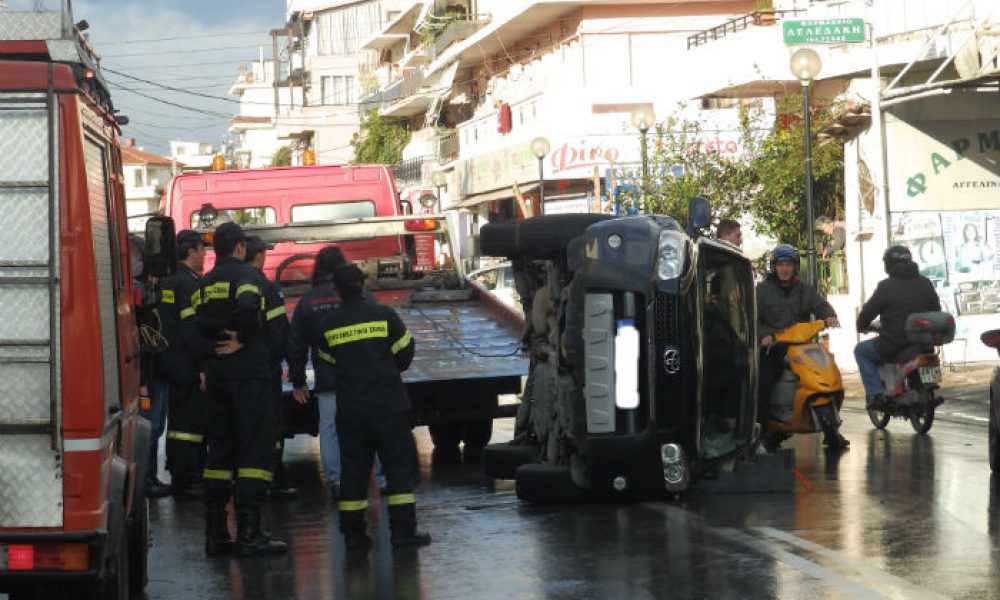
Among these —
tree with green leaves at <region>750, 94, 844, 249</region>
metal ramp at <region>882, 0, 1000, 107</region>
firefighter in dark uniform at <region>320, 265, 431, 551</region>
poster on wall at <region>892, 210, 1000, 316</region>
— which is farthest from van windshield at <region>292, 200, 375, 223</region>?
tree with green leaves at <region>750, 94, 844, 249</region>

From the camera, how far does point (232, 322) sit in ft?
33.2

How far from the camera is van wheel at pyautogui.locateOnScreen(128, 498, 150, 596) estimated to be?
8.88 meters

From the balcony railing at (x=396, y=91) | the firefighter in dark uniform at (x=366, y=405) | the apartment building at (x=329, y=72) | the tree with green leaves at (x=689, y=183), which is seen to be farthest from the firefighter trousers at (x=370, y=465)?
the apartment building at (x=329, y=72)

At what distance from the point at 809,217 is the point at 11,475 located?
17.8 m

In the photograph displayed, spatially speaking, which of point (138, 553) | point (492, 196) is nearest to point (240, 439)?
point (138, 553)

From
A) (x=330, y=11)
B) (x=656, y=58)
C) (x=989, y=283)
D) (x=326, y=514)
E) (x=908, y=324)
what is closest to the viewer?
(x=326, y=514)

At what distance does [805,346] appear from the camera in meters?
14.3

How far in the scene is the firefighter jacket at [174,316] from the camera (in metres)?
12.5

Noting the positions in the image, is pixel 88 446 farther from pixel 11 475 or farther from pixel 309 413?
pixel 309 413

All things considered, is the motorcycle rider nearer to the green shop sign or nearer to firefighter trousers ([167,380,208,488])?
firefighter trousers ([167,380,208,488])

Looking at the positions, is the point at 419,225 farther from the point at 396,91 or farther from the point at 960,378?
the point at 396,91

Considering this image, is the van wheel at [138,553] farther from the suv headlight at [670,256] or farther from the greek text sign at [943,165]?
the greek text sign at [943,165]

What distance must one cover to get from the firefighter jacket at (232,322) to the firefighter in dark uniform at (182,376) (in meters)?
1.20

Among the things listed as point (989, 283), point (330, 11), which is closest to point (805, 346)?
point (989, 283)
